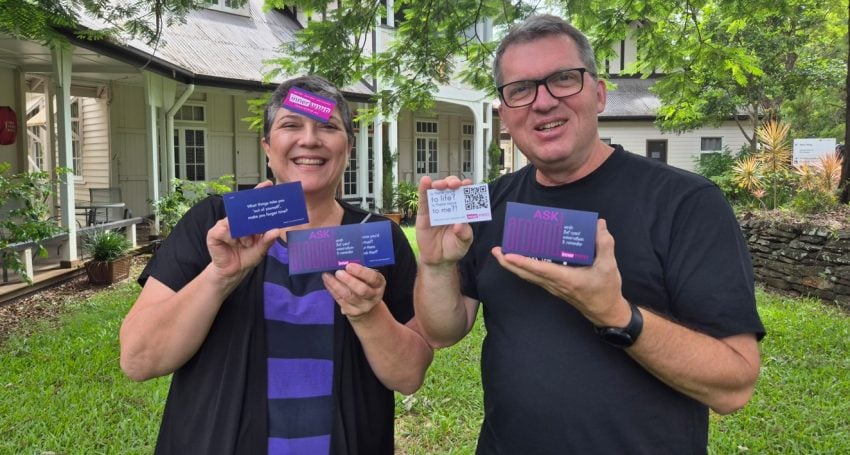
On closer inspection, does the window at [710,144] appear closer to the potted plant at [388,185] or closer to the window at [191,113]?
the potted plant at [388,185]

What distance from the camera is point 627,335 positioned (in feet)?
4.66

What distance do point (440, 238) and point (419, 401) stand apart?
2960 mm

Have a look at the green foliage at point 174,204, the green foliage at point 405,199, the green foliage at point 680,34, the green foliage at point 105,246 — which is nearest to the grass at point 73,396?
the green foliage at point 105,246

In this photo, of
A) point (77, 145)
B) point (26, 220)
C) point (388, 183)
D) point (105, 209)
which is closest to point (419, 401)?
point (26, 220)

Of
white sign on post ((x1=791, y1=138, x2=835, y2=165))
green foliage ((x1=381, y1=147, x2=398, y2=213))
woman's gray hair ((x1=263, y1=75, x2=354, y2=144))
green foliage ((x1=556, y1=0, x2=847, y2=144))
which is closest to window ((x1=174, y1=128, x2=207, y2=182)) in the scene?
green foliage ((x1=381, y1=147, x2=398, y2=213))

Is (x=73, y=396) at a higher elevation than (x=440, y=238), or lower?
lower

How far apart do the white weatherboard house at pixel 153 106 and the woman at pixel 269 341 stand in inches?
261

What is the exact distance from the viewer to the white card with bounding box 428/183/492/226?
174 centimetres

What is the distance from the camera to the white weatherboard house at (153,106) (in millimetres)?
8930

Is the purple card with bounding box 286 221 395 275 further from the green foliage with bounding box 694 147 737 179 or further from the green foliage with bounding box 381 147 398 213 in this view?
the green foliage with bounding box 694 147 737 179

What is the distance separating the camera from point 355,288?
1586 mm

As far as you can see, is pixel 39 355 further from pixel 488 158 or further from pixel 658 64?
pixel 488 158

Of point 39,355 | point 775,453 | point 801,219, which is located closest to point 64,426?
point 39,355

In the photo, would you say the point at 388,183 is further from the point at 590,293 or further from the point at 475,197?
the point at 590,293
